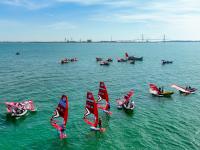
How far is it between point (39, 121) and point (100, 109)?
12.7 meters

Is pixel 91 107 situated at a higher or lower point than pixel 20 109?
higher

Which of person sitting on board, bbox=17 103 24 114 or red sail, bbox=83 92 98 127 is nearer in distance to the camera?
red sail, bbox=83 92 98 127

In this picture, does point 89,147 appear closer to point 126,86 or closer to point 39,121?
point 39,121

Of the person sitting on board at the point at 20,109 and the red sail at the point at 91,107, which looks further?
the person sitting on board at the point at 20,109

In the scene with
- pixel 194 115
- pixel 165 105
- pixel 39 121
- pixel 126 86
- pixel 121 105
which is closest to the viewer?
pixel 39 121

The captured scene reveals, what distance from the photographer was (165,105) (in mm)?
56031

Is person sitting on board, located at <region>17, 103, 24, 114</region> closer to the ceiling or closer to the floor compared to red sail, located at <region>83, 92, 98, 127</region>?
closer to the floor

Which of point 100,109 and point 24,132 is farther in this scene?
point 100,109

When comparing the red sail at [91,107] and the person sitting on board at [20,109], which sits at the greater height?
the red sail at [91,107]

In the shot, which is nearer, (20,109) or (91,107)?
(91,107)

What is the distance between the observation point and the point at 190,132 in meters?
40.8

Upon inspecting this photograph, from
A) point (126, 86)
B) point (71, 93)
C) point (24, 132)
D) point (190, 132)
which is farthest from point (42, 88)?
point (190, 132)

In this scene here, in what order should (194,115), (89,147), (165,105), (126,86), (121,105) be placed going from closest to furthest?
(89,147), (194,115), (121,105), (165,105), (126,86)

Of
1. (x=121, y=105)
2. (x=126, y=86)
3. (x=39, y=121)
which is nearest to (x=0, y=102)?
(x=39, y=121)
